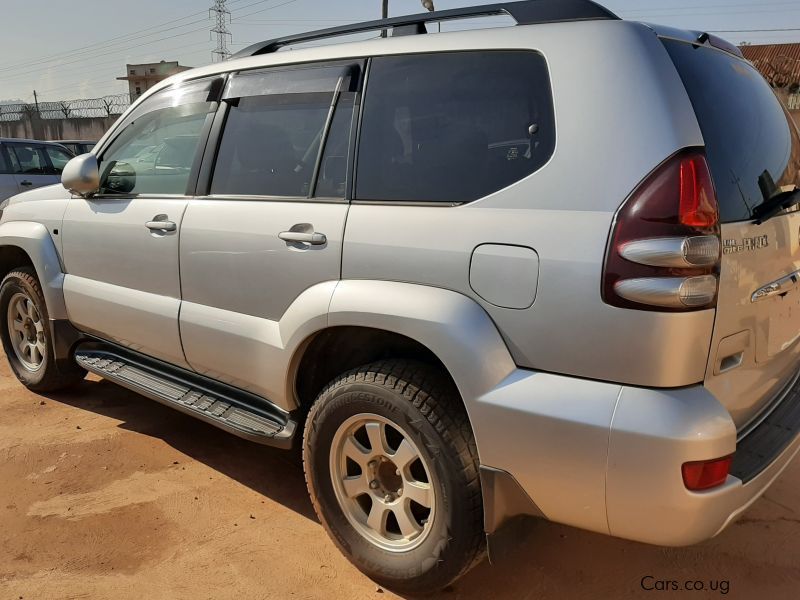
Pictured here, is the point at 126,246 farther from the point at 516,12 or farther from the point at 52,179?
the point at 52,179

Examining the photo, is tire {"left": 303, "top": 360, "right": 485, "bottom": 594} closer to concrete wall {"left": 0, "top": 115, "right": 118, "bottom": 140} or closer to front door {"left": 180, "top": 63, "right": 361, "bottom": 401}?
front door {"left": 180, "top": 63, "right": 361, "bottom": 401}

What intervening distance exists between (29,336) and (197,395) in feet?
6.51

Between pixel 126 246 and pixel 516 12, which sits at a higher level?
pixel 516 12

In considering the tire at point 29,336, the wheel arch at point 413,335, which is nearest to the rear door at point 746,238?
the wheel arch at point 413,335

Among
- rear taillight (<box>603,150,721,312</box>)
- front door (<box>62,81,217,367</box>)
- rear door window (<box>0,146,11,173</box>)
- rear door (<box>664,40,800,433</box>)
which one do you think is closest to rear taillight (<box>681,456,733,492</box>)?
rear door (<box>664,40,800,433</box>)

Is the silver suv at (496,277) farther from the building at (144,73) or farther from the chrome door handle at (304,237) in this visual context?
the building at (144,73)

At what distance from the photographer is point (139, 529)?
288 cm

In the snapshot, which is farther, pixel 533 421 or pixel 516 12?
pixel 516 12

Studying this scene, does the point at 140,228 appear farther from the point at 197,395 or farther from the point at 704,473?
the point at 704,473

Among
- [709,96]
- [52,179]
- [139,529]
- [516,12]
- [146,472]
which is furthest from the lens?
[52,179]

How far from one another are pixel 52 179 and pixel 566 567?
10.8 meters

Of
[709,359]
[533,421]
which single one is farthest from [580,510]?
[709,359]

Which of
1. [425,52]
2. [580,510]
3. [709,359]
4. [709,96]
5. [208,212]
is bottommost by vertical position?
[580,510]

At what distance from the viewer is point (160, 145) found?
345 cm
